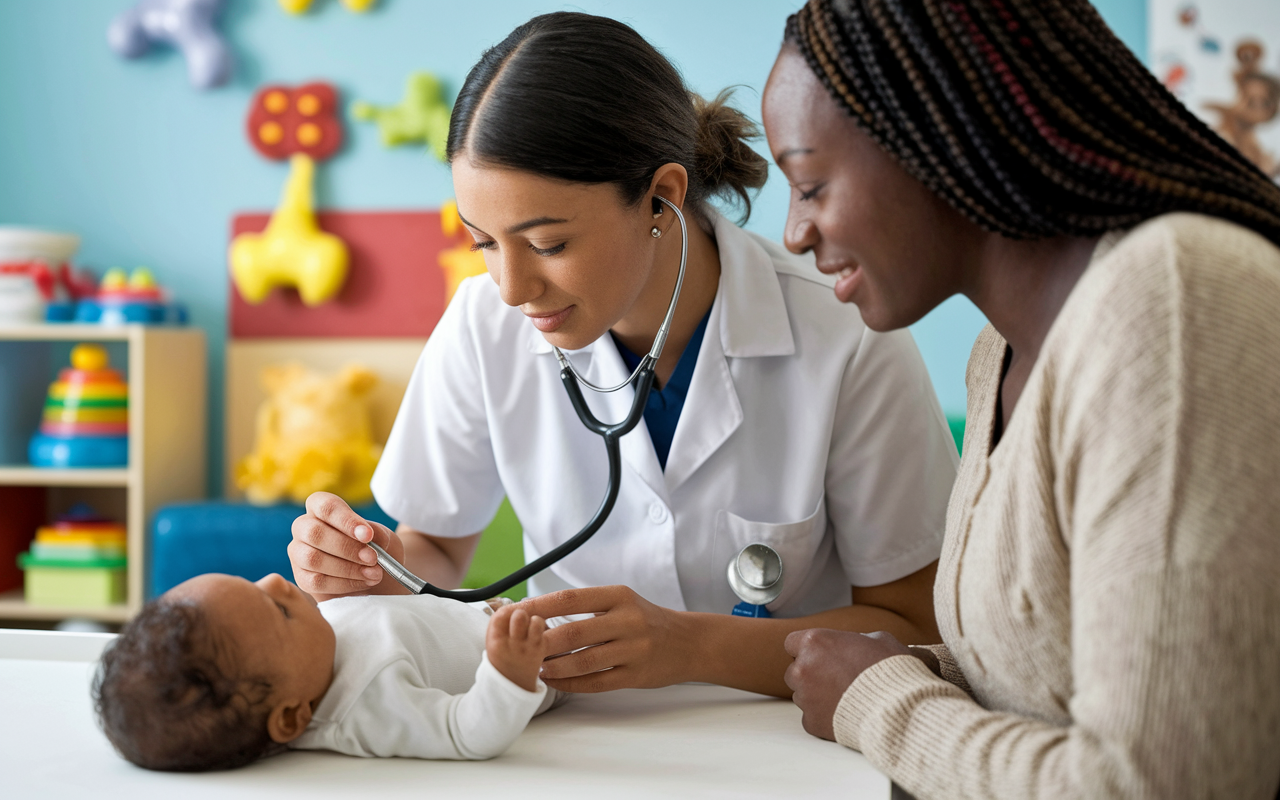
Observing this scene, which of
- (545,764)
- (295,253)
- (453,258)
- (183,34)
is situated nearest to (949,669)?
(545,764)

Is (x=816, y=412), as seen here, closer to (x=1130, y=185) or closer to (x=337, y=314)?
(x=1130, y=185)

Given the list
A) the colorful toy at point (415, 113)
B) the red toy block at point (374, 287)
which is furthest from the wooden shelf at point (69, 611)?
the colorful toy at point (415, 113)

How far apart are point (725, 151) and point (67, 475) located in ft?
7.73

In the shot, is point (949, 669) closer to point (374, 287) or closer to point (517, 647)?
point (517, 647)

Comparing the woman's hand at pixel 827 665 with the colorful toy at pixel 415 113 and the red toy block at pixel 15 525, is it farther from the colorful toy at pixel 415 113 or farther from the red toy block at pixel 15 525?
the red toy block at pixel 15 525

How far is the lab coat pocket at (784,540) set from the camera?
126 cm

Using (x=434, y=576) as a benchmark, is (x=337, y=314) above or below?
above

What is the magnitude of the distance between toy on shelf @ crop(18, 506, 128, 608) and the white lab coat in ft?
6.27

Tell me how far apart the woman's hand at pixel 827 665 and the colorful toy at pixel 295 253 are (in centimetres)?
246

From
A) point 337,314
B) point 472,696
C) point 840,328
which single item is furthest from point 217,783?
point 337,314

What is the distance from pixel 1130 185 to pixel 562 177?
0.60 m

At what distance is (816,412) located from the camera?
4.18 ft

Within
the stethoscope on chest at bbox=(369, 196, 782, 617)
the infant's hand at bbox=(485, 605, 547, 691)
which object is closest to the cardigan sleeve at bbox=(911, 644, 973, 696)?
the stethoscope on chest at bbox=(369, 196, 782, 617)

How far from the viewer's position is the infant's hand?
84 cm
